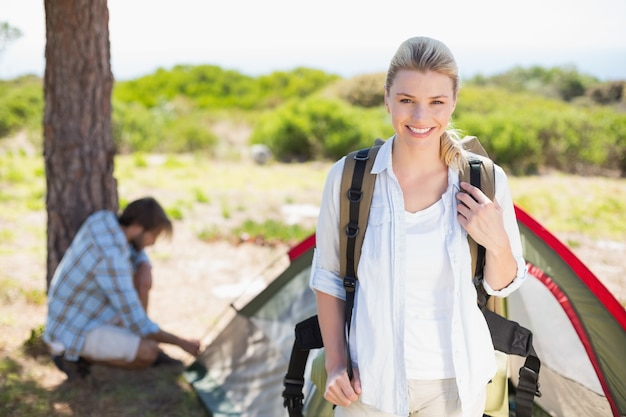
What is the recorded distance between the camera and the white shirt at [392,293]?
1.65 meters

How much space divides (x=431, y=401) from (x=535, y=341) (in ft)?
4.83

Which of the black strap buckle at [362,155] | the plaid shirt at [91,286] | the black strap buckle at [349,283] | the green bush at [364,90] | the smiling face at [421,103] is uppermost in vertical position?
the green bush at [364,90]

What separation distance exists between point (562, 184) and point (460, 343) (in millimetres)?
8694

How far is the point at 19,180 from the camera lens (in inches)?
337

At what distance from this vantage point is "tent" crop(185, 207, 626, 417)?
2.64 m

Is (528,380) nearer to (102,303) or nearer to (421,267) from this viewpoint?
(421,267)

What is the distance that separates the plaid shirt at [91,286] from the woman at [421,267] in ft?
6.59

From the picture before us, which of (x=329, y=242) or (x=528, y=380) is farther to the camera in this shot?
(x=528, y=380)

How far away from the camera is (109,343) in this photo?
3506mm

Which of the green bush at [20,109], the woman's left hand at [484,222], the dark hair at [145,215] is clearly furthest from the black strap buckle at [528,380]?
the green bush at [20,109]

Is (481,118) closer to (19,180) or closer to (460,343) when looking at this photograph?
(19,180)

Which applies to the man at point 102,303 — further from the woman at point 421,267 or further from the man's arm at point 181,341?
the woman at point 421,267

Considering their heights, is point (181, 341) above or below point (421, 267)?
below

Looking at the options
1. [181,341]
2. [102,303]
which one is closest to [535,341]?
[181,341]
